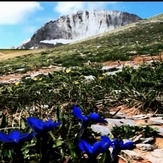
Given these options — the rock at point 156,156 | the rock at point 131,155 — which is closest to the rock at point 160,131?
the rock at point 156,156

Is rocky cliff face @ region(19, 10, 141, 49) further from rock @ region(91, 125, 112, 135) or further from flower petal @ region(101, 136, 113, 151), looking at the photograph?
flower petal @ region(101, 136, 113, 151)

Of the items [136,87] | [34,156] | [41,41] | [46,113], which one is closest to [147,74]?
[136,87]

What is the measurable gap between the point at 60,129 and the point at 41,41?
4921 inches

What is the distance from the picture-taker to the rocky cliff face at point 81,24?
442 ft

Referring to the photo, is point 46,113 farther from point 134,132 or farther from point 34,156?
point 34,156

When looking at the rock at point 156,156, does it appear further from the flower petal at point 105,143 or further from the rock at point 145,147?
the flower petal at point 105,143

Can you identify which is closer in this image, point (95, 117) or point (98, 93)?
Answer: point (95, 117)

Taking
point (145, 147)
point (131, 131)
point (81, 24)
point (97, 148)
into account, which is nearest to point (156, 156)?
point (145, 147)

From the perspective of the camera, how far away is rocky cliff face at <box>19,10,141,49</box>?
5300 inches

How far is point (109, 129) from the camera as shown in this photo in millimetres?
4215

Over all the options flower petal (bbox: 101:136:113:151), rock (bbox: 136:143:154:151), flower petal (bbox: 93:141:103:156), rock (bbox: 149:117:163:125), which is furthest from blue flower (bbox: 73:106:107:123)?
rock (bbox: 149:117:163:125)

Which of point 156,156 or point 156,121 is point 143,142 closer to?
point 156,156

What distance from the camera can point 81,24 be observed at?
13775 centimetres

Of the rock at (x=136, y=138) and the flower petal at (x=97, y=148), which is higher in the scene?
the flower petal at (x=97, y=148)
